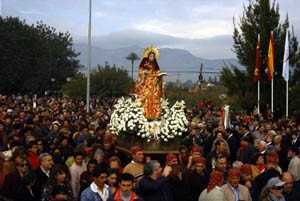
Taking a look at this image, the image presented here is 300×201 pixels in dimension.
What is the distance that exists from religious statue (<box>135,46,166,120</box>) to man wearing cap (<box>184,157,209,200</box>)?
575cm

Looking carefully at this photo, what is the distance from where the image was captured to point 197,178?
9.25 m

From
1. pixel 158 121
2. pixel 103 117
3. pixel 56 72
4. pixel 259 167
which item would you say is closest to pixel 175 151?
pixel 158 121

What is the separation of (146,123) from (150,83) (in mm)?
1274

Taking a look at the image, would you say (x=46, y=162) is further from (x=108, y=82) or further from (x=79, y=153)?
(x=108, y=82)

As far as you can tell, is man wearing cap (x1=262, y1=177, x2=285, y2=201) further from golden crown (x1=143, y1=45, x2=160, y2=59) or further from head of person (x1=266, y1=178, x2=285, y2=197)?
golden crown (x1=143, y1=45, x2=160, y2=59)

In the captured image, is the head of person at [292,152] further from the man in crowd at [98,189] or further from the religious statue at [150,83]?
the man in crowd at [98,189]

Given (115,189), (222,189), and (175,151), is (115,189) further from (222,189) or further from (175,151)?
(175,151)

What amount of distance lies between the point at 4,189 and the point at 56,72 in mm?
59491

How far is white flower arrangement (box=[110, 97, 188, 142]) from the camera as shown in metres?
14.6

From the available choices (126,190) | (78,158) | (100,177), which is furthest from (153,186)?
(78,158)

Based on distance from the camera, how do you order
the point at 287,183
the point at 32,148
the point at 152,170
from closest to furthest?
the point at 152,170
the point at 287,183
the point at 32,148

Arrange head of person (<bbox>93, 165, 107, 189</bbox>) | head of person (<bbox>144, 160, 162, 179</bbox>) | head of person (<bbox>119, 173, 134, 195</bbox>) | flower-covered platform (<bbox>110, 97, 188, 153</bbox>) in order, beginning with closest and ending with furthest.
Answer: head of person (<bbox>119, 173, 134, 195</bbox>) < head of person (<bbox>93, 165, 107, 189</bbox>) < head of person (<bbox>144, 160, 162, 179</bbox>) < flower-covered platform (<bbox>110, 97, 188, 153</bbox>)

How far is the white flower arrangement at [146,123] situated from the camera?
14602mm

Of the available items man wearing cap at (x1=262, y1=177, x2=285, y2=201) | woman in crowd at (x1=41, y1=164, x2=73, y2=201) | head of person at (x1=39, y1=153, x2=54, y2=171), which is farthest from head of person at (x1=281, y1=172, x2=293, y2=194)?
head of person at (x1=39, y1=153, x2=54, y2=171)
